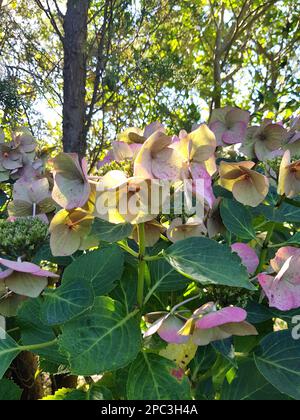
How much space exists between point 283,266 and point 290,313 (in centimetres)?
10

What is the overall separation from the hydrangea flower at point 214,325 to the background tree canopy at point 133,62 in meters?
1.86

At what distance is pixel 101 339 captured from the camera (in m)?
0.48

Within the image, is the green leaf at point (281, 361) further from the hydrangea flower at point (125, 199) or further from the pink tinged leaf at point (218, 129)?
the pink tinged leaf at point (218, 129)

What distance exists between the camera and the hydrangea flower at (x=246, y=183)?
0.54 meters

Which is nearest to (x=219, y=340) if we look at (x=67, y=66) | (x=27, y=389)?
(x=27, y=389)

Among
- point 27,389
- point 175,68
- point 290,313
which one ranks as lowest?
point 27,389

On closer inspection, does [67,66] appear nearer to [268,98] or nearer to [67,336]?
[268,98]

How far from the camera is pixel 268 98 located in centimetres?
279

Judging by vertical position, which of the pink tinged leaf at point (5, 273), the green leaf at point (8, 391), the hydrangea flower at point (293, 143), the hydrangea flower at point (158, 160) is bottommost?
the green leaf at point (8, 391)

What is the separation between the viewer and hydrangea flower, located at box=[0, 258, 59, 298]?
0.48 meters

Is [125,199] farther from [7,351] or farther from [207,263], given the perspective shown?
[7,351]

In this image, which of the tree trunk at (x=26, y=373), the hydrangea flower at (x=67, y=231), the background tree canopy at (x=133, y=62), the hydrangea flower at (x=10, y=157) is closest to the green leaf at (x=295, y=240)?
the hydrangea flower at (x=67, y=231)

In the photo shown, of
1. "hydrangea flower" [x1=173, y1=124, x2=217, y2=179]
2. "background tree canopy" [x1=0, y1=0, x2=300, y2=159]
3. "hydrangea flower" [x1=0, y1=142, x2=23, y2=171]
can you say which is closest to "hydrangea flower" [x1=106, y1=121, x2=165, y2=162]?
"hydrangea flower" [x1=173, y1=124, x2=217, y2=179]

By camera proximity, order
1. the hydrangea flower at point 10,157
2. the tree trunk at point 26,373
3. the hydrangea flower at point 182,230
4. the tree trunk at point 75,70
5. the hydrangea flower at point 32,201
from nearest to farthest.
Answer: the hydrangea flower at point 182,230 → the hydrangea flower at point 32,201 → the hydrangea flower at point 10,157 → the tree trunk at point 26,373 → the tree trunk at point 75,70
